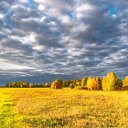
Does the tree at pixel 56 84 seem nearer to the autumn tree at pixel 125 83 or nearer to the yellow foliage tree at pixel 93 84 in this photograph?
the yellow foliage tree at pixel 93 84

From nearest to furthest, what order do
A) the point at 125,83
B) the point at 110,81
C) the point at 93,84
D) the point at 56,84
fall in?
the point at 110,81
the point at 93,84
the point at 125,83
the point at 56,84

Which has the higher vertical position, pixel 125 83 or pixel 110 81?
pixel 125 83

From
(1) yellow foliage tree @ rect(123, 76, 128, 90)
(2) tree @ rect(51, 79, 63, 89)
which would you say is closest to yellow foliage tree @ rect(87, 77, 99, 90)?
(1) yellow foliage tree @ rect(123, 76, 128, 90)

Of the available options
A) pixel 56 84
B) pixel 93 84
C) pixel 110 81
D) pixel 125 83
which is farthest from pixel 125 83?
pixel 56 84

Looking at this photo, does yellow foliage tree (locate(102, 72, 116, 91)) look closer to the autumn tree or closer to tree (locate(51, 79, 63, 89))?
the autumn tree

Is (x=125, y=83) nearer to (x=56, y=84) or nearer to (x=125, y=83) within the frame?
(x=125, y=83)

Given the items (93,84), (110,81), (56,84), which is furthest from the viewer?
(56,84)

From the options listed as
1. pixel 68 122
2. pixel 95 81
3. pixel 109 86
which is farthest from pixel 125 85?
pixel 68 122

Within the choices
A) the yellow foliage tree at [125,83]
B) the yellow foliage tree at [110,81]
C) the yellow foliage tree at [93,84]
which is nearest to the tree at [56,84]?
the yellow foliage tree at [93,84]

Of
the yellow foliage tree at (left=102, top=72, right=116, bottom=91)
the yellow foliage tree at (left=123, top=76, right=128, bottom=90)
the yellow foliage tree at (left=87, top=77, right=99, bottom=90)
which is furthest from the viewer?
the yellow foliage tree at (left=87, top=77, right=99, bottom=90)

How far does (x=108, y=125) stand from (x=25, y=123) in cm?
668

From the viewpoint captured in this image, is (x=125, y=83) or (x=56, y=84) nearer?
(x=125, y=83)

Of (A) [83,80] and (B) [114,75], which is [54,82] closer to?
(A) [83,80]

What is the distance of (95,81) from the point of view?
160 metres
